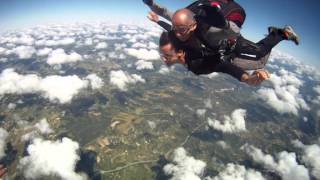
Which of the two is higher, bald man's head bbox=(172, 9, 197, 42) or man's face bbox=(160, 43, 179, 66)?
bald man's head bbox=(172, 9, 197, 42)

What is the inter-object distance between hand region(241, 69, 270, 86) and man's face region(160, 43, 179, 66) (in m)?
1.19

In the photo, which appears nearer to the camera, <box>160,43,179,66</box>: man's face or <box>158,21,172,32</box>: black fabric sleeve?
<box>160,43,179,66</box>: man's face

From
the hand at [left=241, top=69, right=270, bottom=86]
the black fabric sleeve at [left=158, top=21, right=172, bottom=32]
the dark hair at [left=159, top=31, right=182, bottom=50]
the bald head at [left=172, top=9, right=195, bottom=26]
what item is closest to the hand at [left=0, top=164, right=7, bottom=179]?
the black fabric sleeve at [left=158, top=21, right=172, bottom=32]

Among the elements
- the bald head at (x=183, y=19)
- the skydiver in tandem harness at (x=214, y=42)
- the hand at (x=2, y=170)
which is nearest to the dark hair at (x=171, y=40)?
the skydiver in tandem harness at (x=214, y=42)

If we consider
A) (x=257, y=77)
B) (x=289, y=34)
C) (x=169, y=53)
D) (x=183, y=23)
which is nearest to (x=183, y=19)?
(x=183, y=23)

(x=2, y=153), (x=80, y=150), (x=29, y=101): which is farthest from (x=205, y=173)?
(x=29, y=101)

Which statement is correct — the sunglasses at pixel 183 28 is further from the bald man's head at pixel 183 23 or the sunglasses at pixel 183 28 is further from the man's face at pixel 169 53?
the man's face at pixel 169 53

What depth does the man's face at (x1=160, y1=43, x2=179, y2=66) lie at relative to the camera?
3635 mm

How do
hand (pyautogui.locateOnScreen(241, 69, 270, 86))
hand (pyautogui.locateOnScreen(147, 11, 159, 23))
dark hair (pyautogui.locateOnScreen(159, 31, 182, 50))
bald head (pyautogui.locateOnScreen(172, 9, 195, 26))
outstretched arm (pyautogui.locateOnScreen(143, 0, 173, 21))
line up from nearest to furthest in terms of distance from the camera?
bald head (pyautogui.locateOnScreen(172, 9, 195, 26))
dark hair (pyautogui.locateOnScreen(159, 31, 182, 50))
hand (pyautogui.locateOnScreen(241, 69, 270, 86))
hand (pyautogui.locateOnScreen(147, 11, 159, 23))
outstretched arm (pyautogui.locateOnScreen(143, 0, 173, 21))

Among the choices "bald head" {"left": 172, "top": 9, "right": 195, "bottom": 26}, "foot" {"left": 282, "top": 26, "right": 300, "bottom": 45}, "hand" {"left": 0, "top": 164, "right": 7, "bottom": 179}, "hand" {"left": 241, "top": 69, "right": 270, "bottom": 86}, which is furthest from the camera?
"hand" {"left": 0, "top": 164, "right": 7, "bottom": 179}

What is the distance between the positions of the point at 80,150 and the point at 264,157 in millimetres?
105498

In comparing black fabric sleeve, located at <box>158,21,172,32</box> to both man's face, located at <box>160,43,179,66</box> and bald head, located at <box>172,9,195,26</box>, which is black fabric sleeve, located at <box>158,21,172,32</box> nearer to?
man's face, located at <box>160,43,179,66</box>

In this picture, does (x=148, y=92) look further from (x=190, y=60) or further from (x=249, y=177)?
(x=190, y=60)

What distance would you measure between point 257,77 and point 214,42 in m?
0.94
